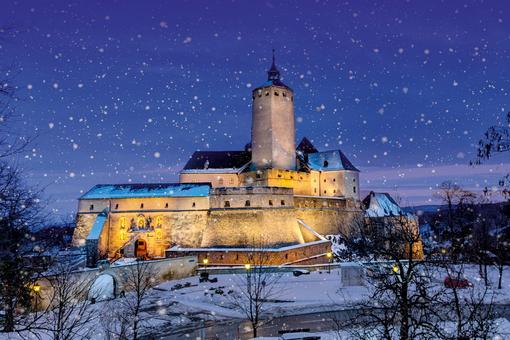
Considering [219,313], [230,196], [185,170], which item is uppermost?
[185,170]

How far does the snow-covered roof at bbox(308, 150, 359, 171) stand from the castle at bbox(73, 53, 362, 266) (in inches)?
166

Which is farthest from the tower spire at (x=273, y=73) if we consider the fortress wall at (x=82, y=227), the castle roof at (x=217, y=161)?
the fortress wall at (x=82, y=227)

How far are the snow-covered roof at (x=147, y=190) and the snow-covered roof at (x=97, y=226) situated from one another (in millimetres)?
2327

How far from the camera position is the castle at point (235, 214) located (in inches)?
1535

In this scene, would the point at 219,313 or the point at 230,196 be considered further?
the point at 230,196

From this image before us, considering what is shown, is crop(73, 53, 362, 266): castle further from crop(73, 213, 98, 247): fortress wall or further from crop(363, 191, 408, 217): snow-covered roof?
crop(363, 191, 408, 217): snow-covered roof

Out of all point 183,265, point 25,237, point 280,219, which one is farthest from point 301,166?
point 25,237

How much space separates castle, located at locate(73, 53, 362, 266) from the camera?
1535 inches

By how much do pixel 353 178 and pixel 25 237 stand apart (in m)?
49.1

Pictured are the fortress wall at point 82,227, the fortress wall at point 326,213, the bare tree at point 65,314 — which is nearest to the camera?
the bare tree at point 65,314

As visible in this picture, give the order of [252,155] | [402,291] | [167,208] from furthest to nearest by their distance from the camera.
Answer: [252,155] < [167,208] < [402,291]

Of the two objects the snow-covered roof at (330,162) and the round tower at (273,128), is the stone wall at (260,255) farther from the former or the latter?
the snow-covered roof at (330,162)

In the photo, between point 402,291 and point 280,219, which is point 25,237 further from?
point 280,219

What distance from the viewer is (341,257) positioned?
129 feet
